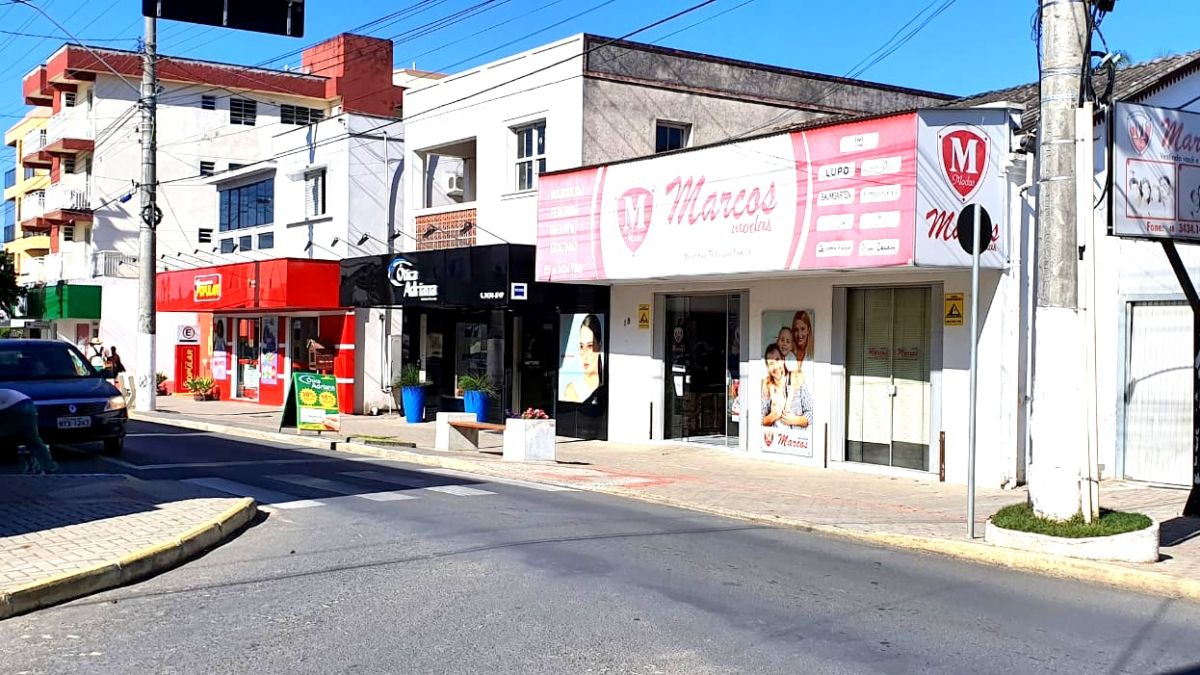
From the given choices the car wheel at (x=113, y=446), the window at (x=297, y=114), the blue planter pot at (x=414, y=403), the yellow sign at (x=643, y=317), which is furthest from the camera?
the window at (x=297, y=114)

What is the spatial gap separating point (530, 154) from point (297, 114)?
111ft

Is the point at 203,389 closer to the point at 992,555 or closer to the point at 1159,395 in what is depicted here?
the point at 1159,395

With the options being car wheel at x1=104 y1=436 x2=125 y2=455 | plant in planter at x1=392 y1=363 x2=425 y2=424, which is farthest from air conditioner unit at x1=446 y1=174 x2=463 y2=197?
car wheel at x1=104 y1=436 x2=125 y2=455

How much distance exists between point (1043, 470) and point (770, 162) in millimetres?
7104

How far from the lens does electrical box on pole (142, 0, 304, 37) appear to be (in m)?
13.3

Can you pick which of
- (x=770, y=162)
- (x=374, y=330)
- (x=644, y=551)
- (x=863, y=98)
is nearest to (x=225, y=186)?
(x=374, y=330)

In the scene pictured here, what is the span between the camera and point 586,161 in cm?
2012

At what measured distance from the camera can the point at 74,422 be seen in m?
14.5

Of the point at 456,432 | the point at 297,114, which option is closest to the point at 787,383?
the point at 456,432

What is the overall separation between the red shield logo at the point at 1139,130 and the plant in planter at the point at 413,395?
17.0 meters

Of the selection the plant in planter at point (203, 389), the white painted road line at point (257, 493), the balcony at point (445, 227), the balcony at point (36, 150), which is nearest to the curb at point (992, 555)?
the white painted road line at point (257, 493)

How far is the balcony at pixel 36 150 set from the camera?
174ft

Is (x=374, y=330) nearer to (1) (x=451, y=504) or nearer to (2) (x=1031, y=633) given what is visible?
(1) (x=451, y=504)

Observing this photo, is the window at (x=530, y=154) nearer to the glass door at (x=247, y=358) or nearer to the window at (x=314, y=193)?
the window at (x=314, y=193)
